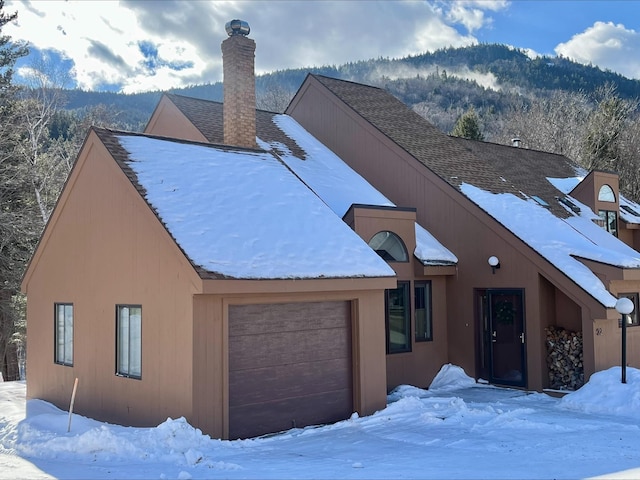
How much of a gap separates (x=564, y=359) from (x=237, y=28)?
9999mm

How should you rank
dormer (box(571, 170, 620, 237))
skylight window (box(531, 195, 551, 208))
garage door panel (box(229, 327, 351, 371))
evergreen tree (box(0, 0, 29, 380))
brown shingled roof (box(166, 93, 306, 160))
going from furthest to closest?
1. evergreen tree (box(0, 0, 29, 380))
2. dormer (box(571, 170, 620, 237))
3. skylight window (box(531, 195, 551, 208))
4. brown shingled roof (box(166, 93, 306, 160))
5. garage door panel (box(229, 327, 351, 371))

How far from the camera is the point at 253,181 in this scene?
11766mm

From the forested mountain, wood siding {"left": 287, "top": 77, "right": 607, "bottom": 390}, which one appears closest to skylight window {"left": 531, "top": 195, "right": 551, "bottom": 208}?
wood siding {"left": 287, "top": 77, "right": 607, "bottom": 390}

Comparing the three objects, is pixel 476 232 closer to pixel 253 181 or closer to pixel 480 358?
pixel 480 358

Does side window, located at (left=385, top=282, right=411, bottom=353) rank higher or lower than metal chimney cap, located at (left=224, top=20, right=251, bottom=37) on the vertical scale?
lower

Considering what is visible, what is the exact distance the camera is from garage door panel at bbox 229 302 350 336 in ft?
31.2

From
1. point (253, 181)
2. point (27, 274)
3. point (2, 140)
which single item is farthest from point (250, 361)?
point (2, 140)

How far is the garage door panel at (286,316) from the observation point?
9.51m

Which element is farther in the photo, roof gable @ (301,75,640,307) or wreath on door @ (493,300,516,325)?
wreath on door @ (493,300,516,325)

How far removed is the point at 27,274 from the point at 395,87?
98.4m

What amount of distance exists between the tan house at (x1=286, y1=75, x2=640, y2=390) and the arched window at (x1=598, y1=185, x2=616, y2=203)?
2.0 inches

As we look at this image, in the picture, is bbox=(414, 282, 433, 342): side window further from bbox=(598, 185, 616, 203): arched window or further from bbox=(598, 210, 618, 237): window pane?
bbox=(598, 185, 616, 203): arched window

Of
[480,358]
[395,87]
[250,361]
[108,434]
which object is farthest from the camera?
[395,87]

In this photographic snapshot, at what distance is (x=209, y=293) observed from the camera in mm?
8633
